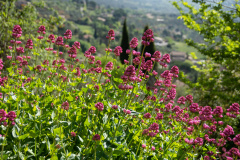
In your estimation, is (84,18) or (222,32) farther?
(84,18)

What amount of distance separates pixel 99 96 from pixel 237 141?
249cm

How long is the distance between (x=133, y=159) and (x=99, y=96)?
129 cm

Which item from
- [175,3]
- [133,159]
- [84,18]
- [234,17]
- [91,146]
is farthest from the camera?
[84,18]

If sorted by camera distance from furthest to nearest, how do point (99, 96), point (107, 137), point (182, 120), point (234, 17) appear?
point (234, 17)
point (182, 120)
point (99, 96)
point (107, 137)

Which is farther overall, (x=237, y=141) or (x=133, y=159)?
(x=237, y=141)

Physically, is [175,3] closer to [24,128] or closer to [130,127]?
[130,127]

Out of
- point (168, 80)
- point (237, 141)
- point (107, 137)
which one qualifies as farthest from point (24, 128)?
point (237, 141)

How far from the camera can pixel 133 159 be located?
3.09 meters

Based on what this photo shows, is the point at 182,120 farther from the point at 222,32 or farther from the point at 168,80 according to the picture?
the point at 222,32

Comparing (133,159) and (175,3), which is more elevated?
(175,3)

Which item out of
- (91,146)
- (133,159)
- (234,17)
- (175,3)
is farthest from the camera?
(175,3)

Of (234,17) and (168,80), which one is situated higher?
(234,17)

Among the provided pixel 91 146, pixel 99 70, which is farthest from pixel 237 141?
pixel 99 70

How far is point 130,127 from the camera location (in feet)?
12.2
